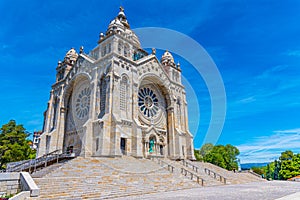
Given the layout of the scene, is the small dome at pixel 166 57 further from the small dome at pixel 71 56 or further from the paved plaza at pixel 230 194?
the paved plaza at pixel 230 194

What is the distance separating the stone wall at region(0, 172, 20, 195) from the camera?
9.58 metres

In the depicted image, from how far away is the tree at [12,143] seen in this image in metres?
29.0

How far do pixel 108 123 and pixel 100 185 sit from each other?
441 inches

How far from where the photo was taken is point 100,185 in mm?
12086

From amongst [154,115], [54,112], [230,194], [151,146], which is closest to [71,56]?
[54,112]

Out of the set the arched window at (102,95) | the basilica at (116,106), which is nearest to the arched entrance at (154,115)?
the basilica at (116,106)

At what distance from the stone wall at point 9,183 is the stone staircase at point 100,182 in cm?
85

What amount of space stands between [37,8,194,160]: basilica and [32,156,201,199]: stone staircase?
5.35 meters

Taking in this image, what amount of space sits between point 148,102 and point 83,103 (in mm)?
9659

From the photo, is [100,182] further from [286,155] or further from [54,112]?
[286,155]

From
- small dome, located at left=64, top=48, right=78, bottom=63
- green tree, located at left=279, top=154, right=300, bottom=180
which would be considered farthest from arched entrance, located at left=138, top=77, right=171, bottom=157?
green tree, located at left=279, top=154, right=300, bottom=180

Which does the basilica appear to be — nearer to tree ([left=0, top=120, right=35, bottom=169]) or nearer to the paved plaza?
tree ([left=0, top=120, right=35, bottom=169])

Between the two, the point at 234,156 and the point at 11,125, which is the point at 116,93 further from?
the point at 234,156

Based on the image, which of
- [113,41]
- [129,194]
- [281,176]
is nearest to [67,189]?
[129,194]
